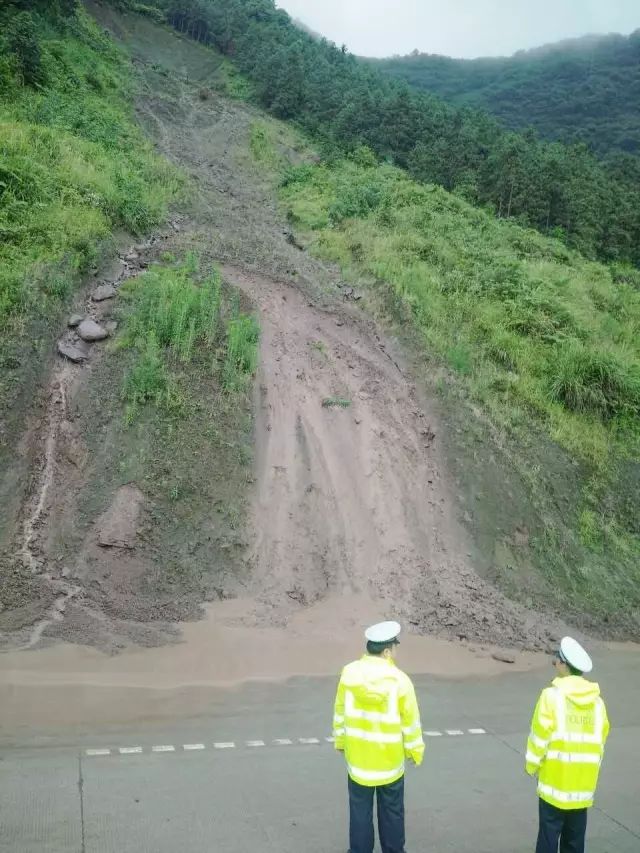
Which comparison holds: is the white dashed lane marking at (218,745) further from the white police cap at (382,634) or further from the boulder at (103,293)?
the boulder at (103,293)

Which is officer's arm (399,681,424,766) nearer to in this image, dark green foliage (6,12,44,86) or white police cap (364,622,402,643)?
white police cap (364,622,402,643)

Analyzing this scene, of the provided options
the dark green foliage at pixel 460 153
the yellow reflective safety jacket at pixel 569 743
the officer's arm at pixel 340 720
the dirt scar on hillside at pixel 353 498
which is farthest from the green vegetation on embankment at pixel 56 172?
the yellow reflective safety jacket at pixel 569 743

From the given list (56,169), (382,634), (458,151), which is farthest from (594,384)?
(458,151)

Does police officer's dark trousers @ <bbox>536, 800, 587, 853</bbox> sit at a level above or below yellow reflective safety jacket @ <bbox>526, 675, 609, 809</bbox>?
below

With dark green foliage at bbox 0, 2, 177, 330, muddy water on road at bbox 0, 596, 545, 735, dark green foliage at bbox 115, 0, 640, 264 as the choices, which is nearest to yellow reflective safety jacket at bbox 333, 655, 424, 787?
muddy water on road at bbox 0, 596, 545, 735

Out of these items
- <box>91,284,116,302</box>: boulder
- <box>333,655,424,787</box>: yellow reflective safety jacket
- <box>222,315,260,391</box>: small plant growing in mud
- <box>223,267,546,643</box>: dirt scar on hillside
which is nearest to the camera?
<box>333,655,424,787</box>: yellow reflective safety jacket

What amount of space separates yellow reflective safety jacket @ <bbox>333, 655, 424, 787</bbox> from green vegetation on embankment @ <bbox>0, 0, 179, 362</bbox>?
8756 millimetres

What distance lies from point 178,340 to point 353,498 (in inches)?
155

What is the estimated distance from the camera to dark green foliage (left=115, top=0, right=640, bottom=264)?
2978 cm

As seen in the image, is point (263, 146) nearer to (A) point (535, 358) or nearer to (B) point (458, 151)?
(B) point (458, 151)

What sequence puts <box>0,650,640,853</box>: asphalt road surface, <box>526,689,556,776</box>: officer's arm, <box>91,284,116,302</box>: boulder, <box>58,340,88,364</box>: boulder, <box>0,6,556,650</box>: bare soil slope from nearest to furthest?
<box>526,689,556,776</box>: officer's arm → <box>0,650,640,853</box>: asphalt road surface → <box>0,6,556,650</box>: bare soil slope → <box>58,340,88,364</box>: boulder → <box>91,284,116,302</box>: boulder

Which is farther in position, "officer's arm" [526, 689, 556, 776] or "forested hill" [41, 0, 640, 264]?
"forested hill" [41, 0, 640, 264]

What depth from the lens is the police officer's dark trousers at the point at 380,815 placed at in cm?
392

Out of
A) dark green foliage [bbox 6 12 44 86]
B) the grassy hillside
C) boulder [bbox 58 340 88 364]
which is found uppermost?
dark green foliage [bbox 6 12 44 86]
